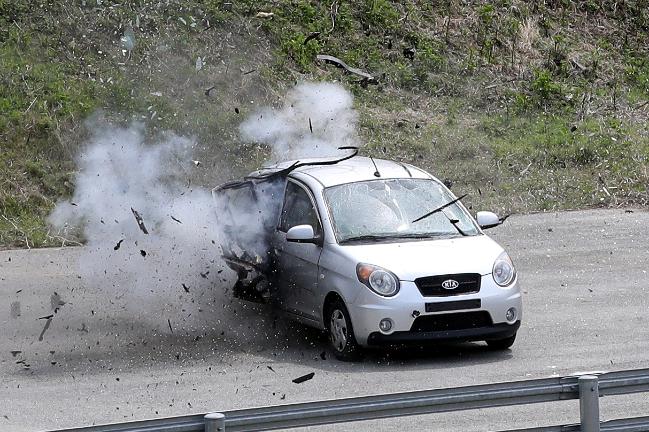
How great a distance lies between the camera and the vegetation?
1969 centimetres

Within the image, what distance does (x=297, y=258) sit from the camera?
11578 mm

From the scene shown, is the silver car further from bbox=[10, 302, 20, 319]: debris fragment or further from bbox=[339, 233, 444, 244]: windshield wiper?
bbox=[10, 302, 20, 319]: debris fragment

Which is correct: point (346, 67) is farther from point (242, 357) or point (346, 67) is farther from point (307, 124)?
point (242, 357)

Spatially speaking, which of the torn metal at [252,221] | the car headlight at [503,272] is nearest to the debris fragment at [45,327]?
the torn metal at [252,221]

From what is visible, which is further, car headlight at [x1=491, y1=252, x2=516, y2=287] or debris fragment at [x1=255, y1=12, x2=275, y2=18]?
debris fragment at [x1=255, y1=12, x2=275, y2=18]

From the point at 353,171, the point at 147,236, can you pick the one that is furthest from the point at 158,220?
the point at 353,171

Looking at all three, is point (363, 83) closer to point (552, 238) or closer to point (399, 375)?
point (552, 238)

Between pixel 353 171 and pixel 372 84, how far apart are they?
36.1 ft

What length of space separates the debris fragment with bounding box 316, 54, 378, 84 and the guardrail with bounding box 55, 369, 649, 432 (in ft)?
55.0

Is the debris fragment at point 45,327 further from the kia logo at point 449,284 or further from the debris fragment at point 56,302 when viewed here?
the kia logo at point 449,284

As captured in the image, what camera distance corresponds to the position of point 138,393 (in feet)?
32.0

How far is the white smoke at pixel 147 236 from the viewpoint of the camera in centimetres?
1268

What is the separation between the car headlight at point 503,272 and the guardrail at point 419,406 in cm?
415

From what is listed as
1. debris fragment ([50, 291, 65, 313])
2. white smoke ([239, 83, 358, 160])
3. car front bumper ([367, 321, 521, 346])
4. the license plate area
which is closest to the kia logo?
the license plate area
